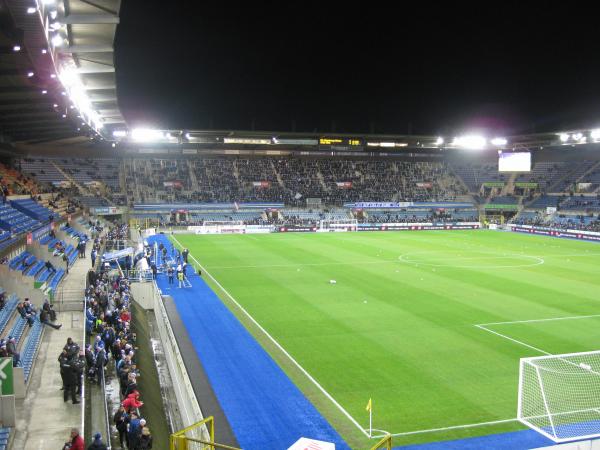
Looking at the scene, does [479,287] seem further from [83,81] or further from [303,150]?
[303,150]

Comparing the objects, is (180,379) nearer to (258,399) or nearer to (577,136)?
(258,399)

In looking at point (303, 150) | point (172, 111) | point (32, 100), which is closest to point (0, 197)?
point (32, 100)

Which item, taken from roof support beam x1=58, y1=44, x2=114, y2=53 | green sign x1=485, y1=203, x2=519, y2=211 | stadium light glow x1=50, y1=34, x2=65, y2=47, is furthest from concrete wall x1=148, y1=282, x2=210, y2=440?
green sign x1=485, y1=203, x2=519, y2=211

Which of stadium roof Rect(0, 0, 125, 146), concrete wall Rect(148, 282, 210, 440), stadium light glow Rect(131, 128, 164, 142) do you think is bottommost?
concrete wall Rect(148, 282, 210, 440)

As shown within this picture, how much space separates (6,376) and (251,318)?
11521 mm

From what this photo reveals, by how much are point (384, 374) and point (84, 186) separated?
5570cm

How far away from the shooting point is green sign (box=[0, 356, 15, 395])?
10969 mm

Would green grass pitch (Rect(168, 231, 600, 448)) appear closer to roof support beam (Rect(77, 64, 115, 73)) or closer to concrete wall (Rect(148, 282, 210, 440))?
concrete wall (Rect(148, 282, 210, 440))

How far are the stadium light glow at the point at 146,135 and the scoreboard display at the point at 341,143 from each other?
63.1 ft

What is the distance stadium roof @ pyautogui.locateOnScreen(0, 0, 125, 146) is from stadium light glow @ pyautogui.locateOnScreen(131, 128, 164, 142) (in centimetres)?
2123

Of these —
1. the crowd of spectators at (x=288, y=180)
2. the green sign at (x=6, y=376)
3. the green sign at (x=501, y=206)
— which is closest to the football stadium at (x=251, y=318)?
the green sign at (x=6, y=376)

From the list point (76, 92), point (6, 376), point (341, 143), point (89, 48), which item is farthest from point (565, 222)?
point (6, 376)

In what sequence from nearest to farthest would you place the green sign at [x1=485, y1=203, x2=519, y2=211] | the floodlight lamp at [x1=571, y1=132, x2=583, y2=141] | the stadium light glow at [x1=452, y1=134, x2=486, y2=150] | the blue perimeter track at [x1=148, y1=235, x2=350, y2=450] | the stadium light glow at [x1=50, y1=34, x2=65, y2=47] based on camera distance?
the blue perimeter track at [x1=148, y1=235, x2=350, y2=450], the stadium light glow at [x1=50, y1=34, x2=65, y2=47], the floodlight lamp at [x1=571, y1=132, x2=583, y2=141], the stadium light glow at [x1=452, y1=134, x2=486, y2=150], the green sign at [x1=485, y1=203, x2=519, y2=211]

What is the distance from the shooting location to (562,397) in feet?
45.0
